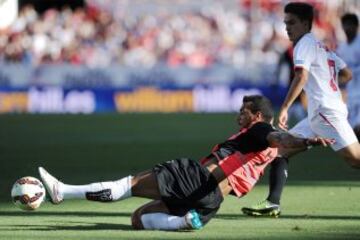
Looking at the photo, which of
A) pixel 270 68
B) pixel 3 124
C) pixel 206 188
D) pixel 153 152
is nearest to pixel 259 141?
pixel 206 188

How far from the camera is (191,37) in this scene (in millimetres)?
34969

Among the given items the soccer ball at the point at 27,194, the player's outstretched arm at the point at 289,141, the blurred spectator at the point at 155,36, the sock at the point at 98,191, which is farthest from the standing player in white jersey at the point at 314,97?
the blurred spectator at the point at 155,36

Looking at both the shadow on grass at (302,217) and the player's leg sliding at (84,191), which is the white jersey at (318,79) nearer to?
the shadow on grass at (302,217)

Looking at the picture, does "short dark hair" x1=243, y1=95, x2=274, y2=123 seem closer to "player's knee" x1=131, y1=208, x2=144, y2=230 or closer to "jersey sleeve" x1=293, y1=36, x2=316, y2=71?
"jersey sleeve" x1=293, y1=36, x2=316, y2=71

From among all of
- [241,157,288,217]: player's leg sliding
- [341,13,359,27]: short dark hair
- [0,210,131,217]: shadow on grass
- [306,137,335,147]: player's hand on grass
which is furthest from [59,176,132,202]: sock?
[341,13,359,27]: short dark hair

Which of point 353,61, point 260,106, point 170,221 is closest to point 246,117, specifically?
point 260,106

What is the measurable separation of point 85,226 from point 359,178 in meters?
6.07

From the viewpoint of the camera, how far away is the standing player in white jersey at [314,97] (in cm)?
1055

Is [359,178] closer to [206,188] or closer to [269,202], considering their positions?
[269,202]

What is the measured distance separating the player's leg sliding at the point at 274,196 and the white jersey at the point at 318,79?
56 cm

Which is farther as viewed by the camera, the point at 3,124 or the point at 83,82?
the point at 83,82

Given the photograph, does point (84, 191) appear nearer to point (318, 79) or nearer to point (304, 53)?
point (304, 53)

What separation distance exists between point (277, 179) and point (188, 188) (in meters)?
1.73

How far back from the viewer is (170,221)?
9312 mm
